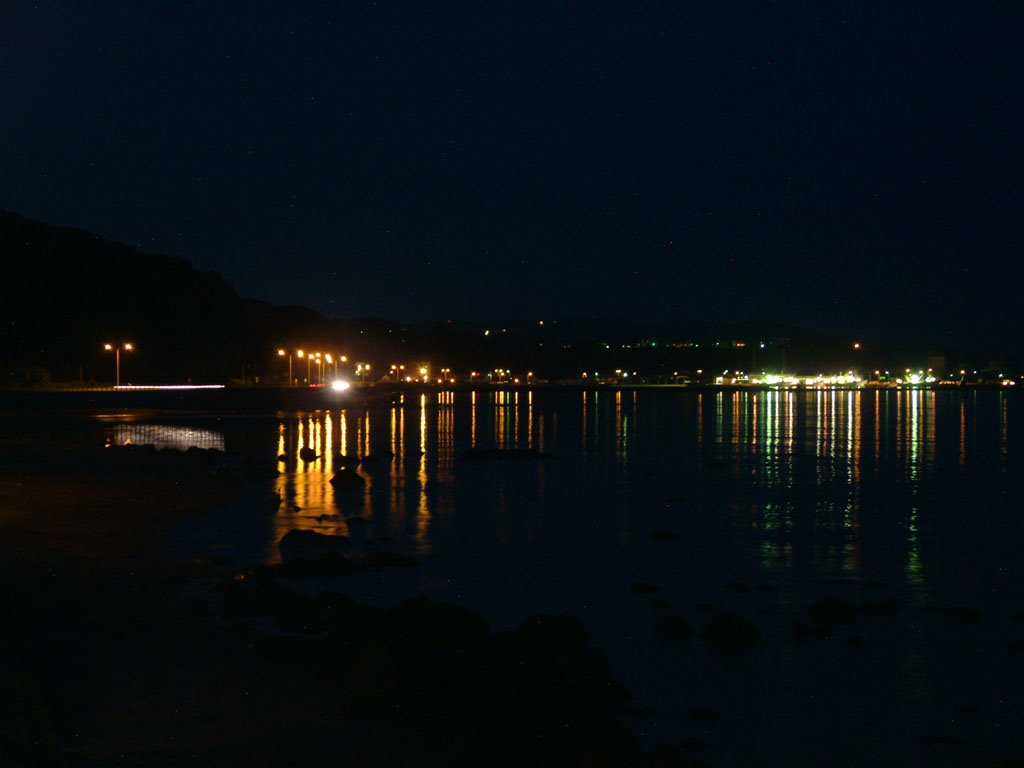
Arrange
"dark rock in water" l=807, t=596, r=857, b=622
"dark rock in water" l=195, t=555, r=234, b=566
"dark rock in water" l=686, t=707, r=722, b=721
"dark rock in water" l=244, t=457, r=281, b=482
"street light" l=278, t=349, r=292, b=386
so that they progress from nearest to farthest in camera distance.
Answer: "dark rock in water" l=686, t=707, r=722, b=721 < "dark rock in water" l=807, t=596, r=857, b=622 < "dark rock in water" l=195, t=555, r=234, b=566 < "dark rock in water" l=244, t=457, r=281, b=482 < "street light" l=278, t=349, r=292, b=386

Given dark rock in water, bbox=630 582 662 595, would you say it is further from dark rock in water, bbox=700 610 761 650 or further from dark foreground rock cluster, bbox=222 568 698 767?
dark foreground rock cluster, bbox=222 568 698 767

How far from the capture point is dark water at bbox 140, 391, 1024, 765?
396 inches

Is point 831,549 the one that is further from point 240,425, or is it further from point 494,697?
point 240,425

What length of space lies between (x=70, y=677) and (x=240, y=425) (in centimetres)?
4578

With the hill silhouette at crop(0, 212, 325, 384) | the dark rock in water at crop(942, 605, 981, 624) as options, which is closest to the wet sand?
the dark rock in water at crop(942, 605, 981, 624)

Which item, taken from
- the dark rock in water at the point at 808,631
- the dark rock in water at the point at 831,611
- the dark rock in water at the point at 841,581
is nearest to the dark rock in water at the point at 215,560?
the dark rock in water at the point at 808,631

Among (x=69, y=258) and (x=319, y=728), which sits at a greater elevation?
(x=69, y=258)

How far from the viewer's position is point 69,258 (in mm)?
104625

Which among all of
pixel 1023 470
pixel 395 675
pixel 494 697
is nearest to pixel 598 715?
pixel 494 697

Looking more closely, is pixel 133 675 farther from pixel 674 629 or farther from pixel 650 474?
pixel 650 474

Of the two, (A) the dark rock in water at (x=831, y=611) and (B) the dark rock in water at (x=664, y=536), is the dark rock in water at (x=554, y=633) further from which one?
(B) the dark rock in water at (x=664, y=536)

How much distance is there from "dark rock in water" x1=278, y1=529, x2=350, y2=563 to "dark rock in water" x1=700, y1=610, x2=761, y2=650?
6612 millimetres

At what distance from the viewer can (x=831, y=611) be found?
13.6m

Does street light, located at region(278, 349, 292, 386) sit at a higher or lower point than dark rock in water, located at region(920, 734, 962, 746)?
higher
